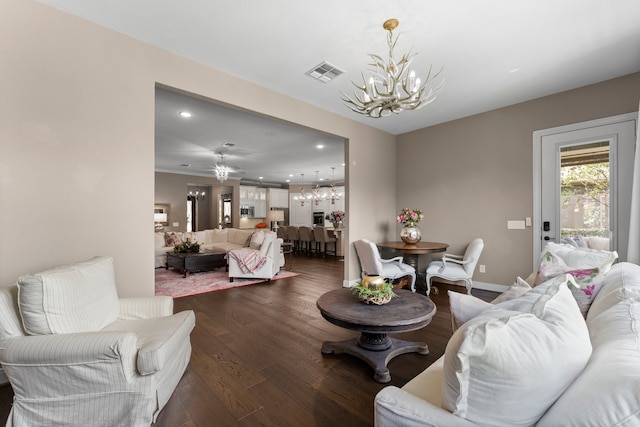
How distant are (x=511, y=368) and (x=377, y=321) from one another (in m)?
1.27

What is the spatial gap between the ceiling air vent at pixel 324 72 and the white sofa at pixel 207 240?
169 inches

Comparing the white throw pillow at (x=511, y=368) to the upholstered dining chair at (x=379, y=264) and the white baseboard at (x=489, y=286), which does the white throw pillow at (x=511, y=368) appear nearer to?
the upholstered dining chair at (x=379, y=264)

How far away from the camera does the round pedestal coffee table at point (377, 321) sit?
1964 millimetres

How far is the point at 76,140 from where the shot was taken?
7.64ft

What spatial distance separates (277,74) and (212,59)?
73cm

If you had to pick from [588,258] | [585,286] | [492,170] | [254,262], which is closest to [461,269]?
[492,170]

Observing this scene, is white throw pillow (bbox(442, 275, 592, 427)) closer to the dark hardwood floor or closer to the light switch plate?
the dark hardwood floor

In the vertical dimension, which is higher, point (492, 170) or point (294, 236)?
point (492, 170)

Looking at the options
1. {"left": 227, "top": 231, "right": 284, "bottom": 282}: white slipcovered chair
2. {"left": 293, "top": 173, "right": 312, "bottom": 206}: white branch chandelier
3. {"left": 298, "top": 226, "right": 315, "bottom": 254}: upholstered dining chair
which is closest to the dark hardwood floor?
{"left": 227, "top": 231, "right": 284, "bottom": 282}: white slipcovered chair

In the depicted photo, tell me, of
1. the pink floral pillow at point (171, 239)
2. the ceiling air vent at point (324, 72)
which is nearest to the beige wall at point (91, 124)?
the ceiling air vent at point (324, 72)

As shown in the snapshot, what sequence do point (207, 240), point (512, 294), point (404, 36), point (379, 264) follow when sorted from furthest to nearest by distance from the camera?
point (207, 240) → point (379, 264) → point (404, 36) → point (512, 294)

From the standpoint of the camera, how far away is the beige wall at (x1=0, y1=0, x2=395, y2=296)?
82.3 inches

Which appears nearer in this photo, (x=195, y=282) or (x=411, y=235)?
(x=411, y=235)

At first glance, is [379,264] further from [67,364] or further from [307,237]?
[307,237]
